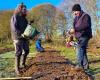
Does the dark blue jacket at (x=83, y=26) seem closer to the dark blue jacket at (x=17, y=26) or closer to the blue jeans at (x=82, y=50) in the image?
the blue jeans at (x=82, y=50)

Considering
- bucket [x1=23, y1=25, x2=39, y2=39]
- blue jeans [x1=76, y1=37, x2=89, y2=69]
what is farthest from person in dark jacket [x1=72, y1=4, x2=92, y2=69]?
bucket [x1=23, y1=25, x2=39, y2=39]

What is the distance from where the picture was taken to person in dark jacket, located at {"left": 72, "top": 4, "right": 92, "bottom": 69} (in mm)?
10031

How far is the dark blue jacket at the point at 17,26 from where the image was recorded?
1056 cm

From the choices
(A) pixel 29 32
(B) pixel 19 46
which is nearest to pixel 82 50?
(A) pixel 29 32

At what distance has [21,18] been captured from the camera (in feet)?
35.7

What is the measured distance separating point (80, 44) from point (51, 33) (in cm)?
5247

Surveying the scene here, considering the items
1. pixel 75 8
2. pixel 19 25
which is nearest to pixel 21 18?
pixel 19 25

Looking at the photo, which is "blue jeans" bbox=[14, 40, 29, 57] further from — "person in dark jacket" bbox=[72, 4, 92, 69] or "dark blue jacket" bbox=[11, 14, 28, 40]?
"person in dark jacket" bbox=[72, 4, 92, 69]

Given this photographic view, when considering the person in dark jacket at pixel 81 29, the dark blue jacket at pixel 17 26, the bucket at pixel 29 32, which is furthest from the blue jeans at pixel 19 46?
the person in dark jacket at pixel 81 29

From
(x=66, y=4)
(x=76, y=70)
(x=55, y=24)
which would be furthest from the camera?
(x=55, y=24)

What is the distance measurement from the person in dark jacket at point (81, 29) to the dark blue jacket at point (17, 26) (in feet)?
5.70

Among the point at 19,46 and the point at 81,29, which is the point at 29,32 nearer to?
the point at 19,46

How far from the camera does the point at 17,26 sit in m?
10.6

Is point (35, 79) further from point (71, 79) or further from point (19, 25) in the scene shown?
point (19, 25)
